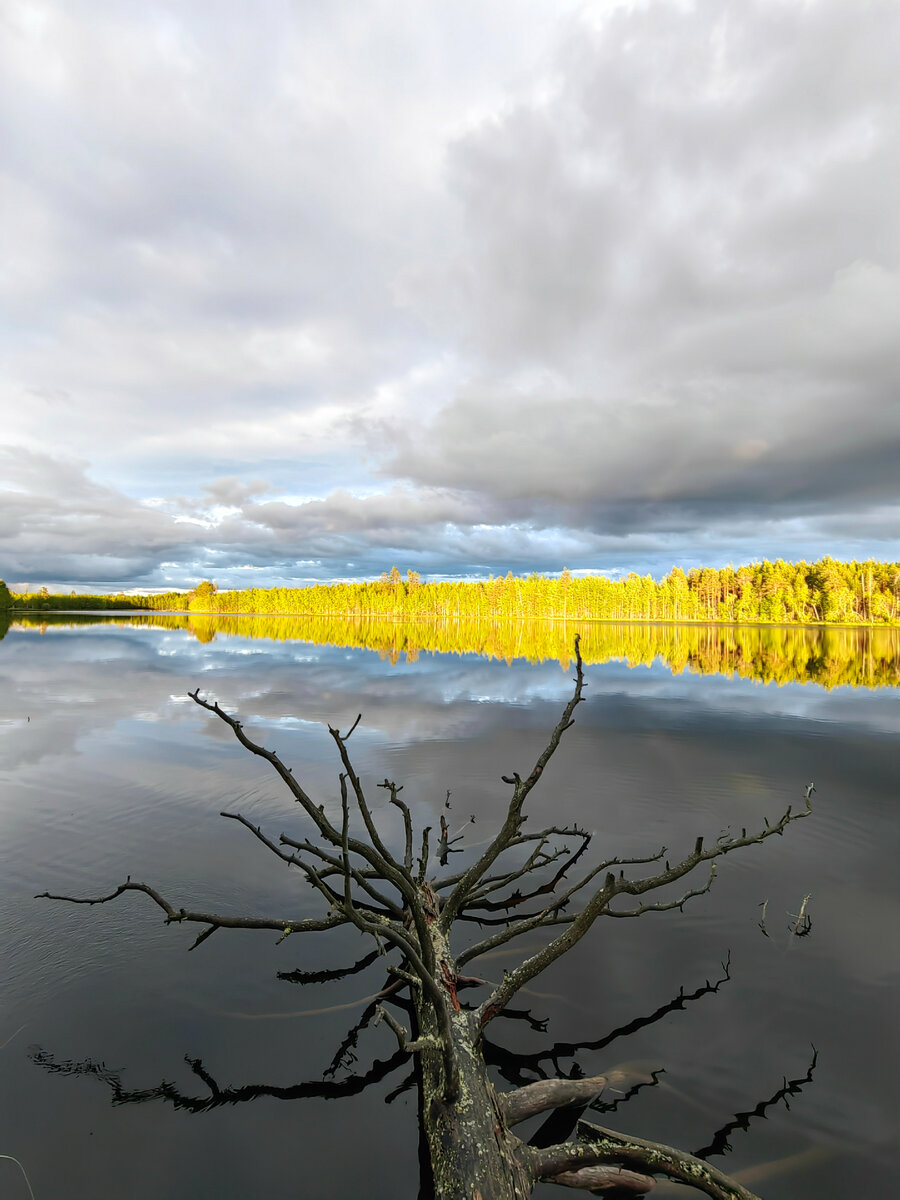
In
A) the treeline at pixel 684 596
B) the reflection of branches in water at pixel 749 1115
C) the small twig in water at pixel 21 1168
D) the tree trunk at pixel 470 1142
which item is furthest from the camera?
the treeline at pixel 684 596

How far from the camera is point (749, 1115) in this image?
17.1 ft

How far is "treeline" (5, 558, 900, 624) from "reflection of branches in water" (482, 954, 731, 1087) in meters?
151

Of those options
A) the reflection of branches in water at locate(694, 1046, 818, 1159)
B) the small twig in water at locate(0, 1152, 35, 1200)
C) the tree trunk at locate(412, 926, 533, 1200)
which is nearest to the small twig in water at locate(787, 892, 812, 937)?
the reflection of branches in water at locate(694, 1046, 818, 1159)

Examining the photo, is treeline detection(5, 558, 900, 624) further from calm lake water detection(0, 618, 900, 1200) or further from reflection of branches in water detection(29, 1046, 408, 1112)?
reflection of branches in water detection(29, 1046, 408, 1112)

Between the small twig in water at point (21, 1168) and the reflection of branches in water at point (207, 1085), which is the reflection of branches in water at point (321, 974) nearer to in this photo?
the reflection of branches in water at point (207, 1085)

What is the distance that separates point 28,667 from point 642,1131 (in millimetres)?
47598

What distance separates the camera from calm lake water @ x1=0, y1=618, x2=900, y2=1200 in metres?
4.89

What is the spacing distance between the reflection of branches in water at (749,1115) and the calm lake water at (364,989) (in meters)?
0.02

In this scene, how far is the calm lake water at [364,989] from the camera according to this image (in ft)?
16.0

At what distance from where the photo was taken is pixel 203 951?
7.68 metres

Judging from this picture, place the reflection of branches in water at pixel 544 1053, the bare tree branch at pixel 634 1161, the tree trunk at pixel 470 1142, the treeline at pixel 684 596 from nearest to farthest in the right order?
the tree trunk at pixel 470 1142 < the bare tree branch at pixel 634 1161 < the reflection of branches in water at pixel 544 1053 < the treeline at pixel 684 596

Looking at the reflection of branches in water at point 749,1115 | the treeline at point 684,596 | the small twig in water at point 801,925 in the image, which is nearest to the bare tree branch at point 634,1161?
the reflection of branches in water at point 749,1115

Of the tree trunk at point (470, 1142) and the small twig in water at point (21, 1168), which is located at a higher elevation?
the tree trunk at point (470, 1142)

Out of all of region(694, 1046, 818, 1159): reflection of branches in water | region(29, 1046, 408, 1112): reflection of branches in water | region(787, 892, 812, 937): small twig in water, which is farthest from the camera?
region(787, 892, 812, 937): small twig in water
